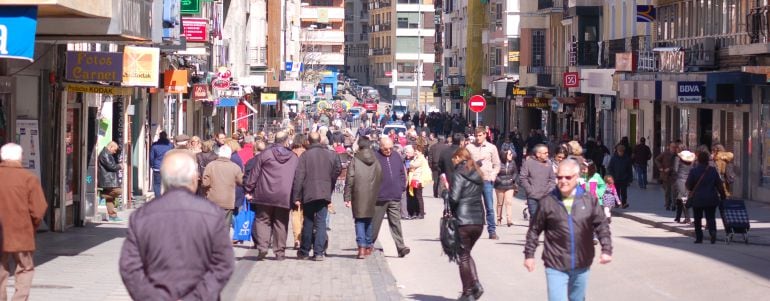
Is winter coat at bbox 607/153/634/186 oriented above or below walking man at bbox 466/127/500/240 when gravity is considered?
below

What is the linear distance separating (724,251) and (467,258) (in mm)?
8793

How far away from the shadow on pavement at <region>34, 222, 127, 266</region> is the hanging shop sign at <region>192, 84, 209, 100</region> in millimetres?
17208

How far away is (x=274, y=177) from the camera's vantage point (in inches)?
726

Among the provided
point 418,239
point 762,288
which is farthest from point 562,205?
point 418,239

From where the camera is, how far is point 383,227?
→ 27109 millimetres

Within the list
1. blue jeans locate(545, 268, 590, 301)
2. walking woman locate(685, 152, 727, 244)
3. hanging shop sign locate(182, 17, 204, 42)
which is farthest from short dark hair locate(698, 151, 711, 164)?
hanging shop sign locate(182, 17, 204, 42)

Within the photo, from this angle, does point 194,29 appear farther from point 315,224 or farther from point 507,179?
point 315,224

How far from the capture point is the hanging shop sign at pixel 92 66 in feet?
70.5

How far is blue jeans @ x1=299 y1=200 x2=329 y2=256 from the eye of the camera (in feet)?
60.7

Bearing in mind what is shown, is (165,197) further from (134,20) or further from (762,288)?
(134,20)

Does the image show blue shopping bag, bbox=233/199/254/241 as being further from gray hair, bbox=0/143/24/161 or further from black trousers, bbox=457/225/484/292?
gray hair, bbox=0/143/24/161

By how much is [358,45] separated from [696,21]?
13108 centimetres

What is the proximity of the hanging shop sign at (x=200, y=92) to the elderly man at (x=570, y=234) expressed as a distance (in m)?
31.8

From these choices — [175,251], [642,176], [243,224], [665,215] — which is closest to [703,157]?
[243,224]
